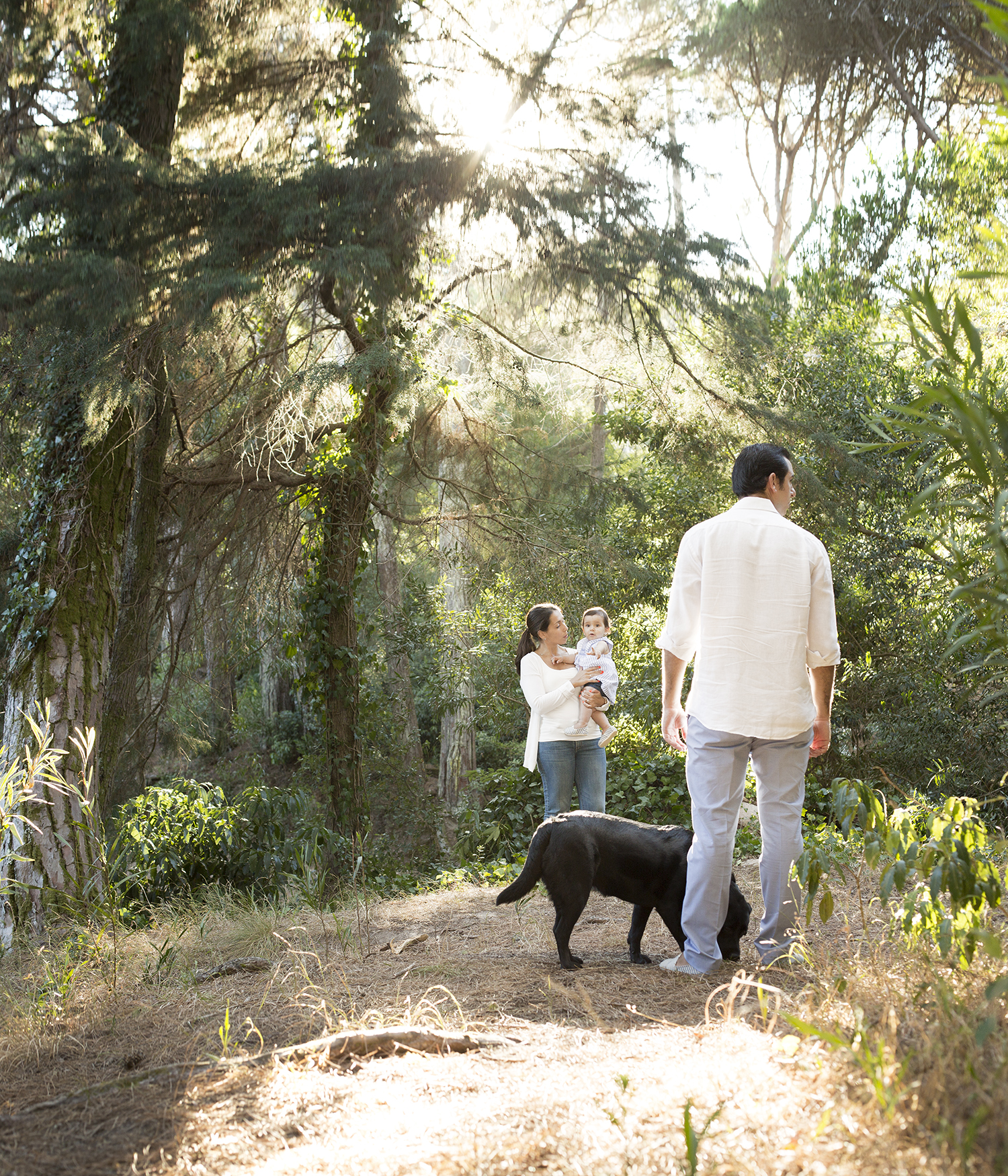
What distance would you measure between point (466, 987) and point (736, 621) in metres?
1.69

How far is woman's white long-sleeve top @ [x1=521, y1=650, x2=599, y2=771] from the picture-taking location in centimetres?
500

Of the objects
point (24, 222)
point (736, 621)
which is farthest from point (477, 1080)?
point (24, 222)

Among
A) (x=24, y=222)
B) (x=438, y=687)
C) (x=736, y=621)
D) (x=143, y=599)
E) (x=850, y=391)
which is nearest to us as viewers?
(x=736, y=621)

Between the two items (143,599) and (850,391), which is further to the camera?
(850,391)

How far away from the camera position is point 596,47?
7.07 metres

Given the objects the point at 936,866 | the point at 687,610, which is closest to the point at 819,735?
the point at 687,610

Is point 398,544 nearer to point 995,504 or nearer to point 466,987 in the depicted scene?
point 466,987

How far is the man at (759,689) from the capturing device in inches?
130

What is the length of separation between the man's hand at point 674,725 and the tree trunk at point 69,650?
146 inches

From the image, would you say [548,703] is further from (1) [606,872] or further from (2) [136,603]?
(2) [136,603]

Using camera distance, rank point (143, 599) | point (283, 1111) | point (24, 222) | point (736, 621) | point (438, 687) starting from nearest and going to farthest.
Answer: point (283, 1111) → point (736, 621) → point (24, 222) → point (143, 599) → point (438, 687)

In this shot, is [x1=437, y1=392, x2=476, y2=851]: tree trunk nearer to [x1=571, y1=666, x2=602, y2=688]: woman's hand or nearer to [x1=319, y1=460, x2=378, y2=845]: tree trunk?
[x1=319, y1=460, x2=378, y2=845]: tree trunk

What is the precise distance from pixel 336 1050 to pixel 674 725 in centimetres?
168

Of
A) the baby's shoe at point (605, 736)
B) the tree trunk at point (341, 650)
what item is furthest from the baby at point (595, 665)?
the tree trunk at point (341, 650)
